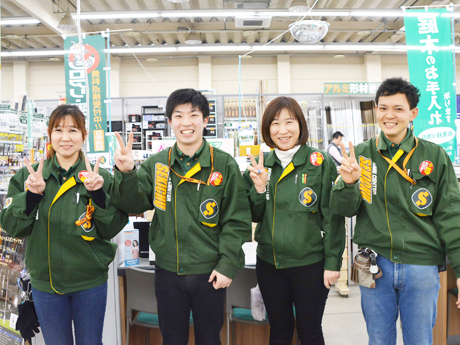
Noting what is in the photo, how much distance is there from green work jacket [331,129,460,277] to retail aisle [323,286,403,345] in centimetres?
151

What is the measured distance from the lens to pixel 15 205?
1.45 metres

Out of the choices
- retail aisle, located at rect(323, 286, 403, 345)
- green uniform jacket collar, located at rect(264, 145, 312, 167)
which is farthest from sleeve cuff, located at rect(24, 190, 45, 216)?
retail aisle, located at rect(323, 286, 403, 345)

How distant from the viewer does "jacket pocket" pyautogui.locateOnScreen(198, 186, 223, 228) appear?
1.49 m

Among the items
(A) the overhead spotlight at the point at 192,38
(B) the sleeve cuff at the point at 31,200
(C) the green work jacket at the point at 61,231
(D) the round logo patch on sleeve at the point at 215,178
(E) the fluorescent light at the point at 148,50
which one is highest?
(A) the overhead spotlight at the point at 192,38

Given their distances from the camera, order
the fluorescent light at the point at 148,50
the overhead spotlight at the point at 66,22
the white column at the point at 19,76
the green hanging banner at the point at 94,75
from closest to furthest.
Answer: the green hanging banner at the point at 94,75
the overhead spotlight at the point at 66,22
the fluorescent light at the point at 148,50
the white column at the point at 19,76

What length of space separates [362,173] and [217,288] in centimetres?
80

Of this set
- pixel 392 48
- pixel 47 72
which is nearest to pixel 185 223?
pixel 392 48

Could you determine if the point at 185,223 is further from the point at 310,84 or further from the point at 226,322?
the point at 310,84

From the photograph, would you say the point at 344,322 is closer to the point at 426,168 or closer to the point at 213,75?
the point at 426,168

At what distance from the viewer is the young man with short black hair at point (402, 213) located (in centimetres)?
144

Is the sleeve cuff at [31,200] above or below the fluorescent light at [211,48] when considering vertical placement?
below

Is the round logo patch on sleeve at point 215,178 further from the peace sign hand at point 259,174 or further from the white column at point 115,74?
the white column at point 115,74

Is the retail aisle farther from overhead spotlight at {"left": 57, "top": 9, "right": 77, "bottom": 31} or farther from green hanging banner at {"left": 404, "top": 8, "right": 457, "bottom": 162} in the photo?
overhead spotlight at {"left": 57, "top": 9, "right": 77, "bottom": 31}

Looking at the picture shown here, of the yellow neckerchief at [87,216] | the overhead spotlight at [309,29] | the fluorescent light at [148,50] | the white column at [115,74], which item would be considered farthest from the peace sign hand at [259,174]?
the white column at [115,74]
